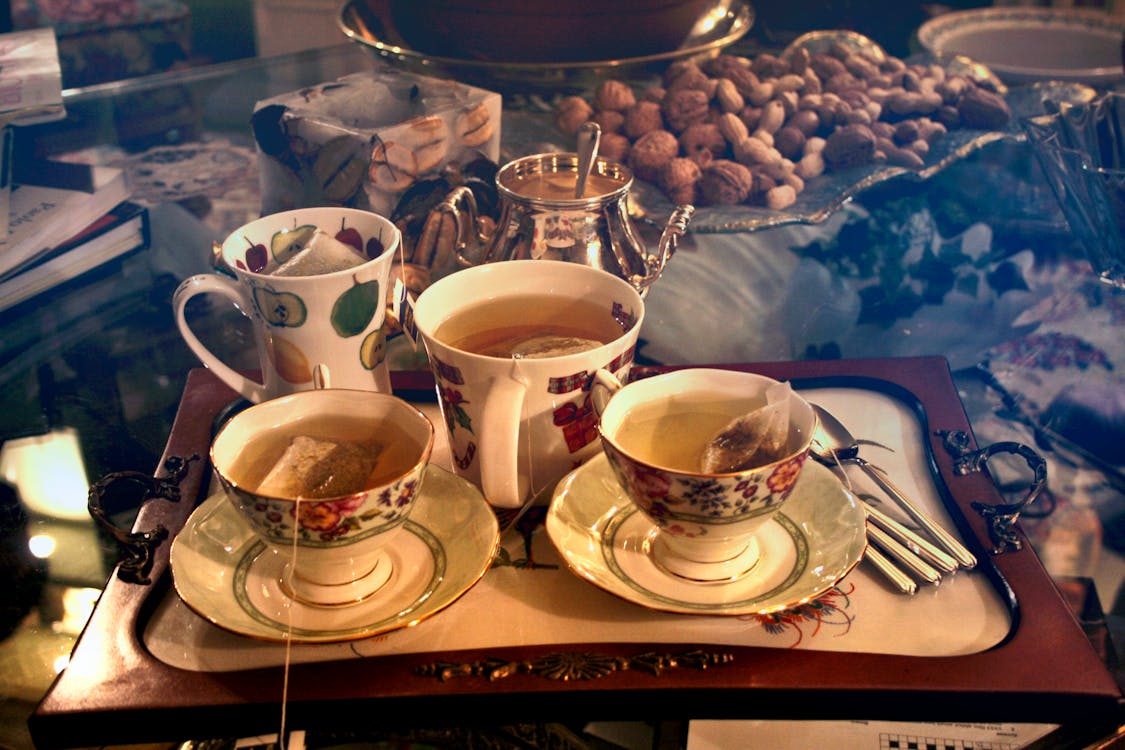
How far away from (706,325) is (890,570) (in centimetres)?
32

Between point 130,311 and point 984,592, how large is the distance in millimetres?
662

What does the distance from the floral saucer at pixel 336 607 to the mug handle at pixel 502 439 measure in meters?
0.01

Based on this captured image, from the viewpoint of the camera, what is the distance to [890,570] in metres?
0.48

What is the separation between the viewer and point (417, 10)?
832 millimetres

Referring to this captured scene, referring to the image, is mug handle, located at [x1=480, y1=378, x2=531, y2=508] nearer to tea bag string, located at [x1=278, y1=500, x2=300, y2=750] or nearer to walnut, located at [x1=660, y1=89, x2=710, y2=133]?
tea bag string, located at [x1=278, y1=500, x2=300, y2=750]

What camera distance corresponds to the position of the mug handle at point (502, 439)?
473 mm

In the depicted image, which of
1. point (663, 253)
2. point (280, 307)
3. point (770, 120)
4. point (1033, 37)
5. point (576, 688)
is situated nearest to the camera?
point (576, 688)

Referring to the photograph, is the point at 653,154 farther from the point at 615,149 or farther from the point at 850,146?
the point at 850,146

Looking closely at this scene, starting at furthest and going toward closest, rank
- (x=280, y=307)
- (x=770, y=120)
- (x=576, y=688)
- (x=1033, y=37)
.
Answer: (x=1033, y=37)
(x=770, y=120)
(x=280, y=307)
(x=576, y=688)

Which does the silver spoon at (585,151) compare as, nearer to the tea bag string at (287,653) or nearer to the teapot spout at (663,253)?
the teapot spout at (663,253)

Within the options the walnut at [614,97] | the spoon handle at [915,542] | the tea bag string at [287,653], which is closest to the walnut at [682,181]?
the walnut at [614,97]

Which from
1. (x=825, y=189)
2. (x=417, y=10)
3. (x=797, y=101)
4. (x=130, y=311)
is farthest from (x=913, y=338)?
(x=130, y=311)

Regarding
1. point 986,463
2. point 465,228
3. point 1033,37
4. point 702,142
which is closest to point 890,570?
point 986,463

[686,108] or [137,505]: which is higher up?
[686,108]
